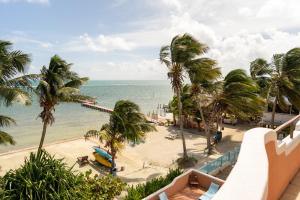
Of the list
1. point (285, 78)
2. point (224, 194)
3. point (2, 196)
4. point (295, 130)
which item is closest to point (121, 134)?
point (2, 196)

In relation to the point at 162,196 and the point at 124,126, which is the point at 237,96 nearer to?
the point at 124,126

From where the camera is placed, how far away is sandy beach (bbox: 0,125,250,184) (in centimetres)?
1776

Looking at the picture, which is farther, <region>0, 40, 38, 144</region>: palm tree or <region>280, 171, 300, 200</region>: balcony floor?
<region>0, 40, 38, 144</region>: palm tree

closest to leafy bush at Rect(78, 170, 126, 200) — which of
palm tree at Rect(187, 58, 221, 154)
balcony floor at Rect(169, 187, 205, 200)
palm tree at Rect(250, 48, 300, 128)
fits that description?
balcony floor at Rect(169, 187, 205, 200)

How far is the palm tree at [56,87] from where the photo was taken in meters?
14.0

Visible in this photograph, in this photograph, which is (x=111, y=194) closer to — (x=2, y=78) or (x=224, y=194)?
(x=2, y=78)

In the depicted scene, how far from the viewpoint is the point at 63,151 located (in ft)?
71.3

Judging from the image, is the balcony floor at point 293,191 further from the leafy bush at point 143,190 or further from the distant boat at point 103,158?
the distant boat at point 103,158

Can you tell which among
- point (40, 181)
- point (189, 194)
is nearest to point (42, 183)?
point (40, 181)

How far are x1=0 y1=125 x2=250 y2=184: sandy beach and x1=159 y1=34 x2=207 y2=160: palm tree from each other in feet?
19.2

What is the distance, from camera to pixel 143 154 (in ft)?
69.8

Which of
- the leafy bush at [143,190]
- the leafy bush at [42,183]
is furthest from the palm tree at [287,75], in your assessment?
the leafy bush at [42,183]

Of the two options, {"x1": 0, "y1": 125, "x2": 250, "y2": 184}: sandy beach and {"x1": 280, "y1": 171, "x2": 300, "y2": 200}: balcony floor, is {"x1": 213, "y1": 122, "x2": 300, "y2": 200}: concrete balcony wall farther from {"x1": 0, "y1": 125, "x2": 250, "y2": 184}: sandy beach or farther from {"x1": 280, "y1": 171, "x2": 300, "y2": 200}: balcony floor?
{"x1": 0, "y1": 125, "x2": 250, "y2": 184}: sandy beach

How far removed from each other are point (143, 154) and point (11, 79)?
42.1ft
